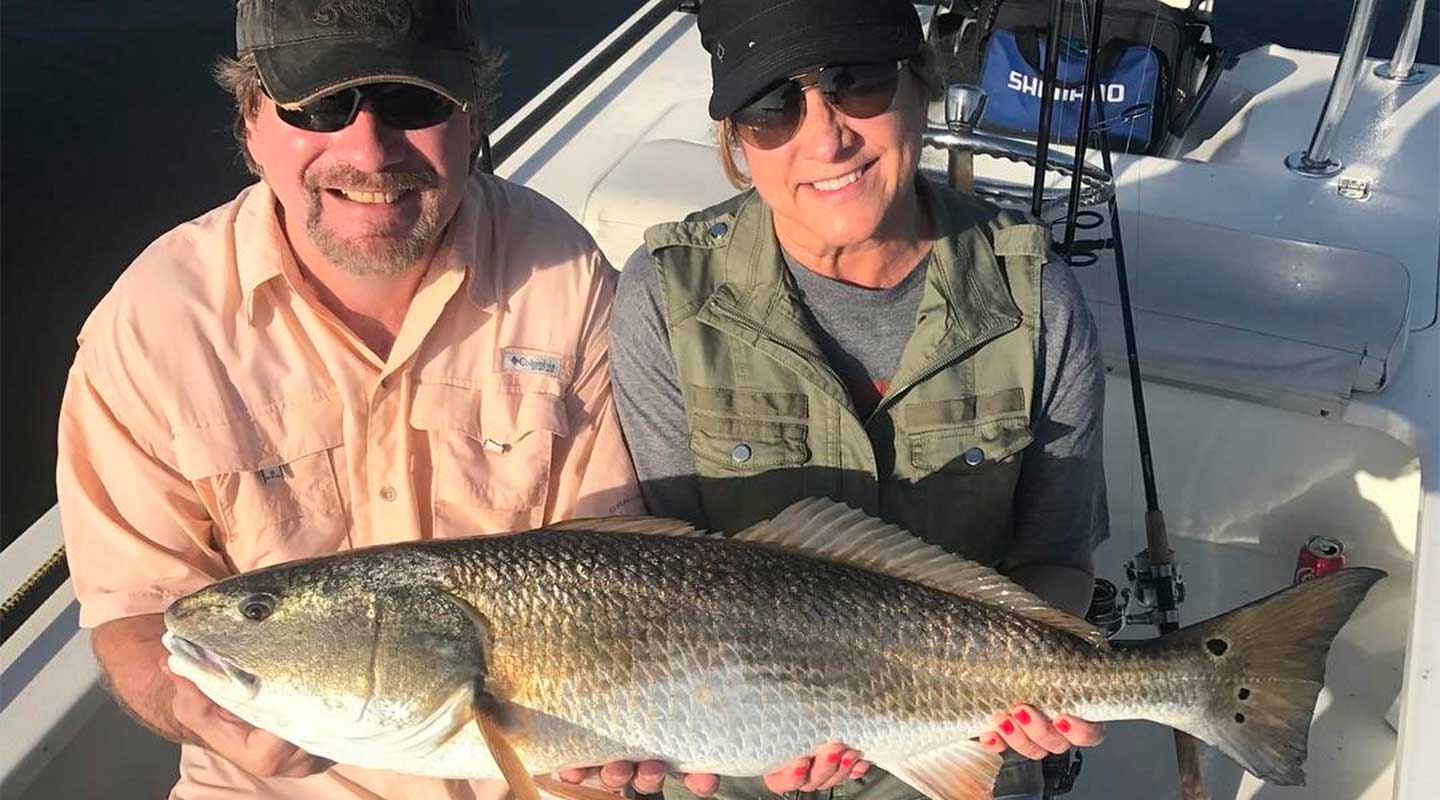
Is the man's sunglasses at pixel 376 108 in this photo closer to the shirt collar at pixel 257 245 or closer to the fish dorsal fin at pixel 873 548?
the shirt collar at pixel 257 245

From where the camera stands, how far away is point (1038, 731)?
214cm

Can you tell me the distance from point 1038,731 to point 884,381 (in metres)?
0.76

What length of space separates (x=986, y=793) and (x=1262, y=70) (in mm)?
4384

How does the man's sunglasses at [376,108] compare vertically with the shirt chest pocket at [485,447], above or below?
above

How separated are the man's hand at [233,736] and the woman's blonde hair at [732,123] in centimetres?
148

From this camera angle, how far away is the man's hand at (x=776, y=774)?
2.12 meters

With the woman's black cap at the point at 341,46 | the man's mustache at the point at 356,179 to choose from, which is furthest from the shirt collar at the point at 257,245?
the woman's black cap at the point at 341,46

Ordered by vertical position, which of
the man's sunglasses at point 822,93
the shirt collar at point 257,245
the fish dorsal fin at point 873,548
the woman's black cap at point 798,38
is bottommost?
the fish dorsal fin at point 873,548

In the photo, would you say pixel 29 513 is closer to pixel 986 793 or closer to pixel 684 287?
pixel 684 287

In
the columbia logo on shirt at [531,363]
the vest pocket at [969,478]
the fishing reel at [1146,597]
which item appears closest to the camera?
the vest pocket at [969,478]

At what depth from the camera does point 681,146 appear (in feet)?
13.4

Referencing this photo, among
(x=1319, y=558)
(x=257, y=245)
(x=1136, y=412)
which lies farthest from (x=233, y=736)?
(x=1319, y=558)

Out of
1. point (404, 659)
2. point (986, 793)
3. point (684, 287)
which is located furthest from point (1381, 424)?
point (404, 659)

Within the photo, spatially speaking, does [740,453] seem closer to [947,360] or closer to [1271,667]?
[947,360]
